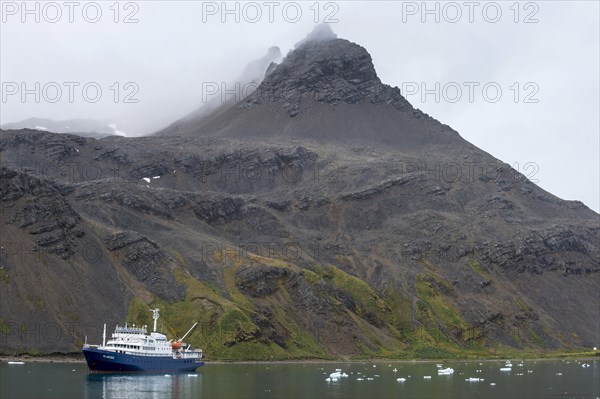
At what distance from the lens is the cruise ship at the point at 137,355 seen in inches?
5763

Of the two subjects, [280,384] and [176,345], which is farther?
[176,345]

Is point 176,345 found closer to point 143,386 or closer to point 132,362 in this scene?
point 132,362

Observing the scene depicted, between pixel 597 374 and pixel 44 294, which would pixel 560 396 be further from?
pixel 44 294

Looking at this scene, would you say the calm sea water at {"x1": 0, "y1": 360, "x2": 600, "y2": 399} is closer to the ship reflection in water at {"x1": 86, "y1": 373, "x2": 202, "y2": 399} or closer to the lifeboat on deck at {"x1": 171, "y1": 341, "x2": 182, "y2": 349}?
the ship reflection in water at {"x1": 86, "y1": 373, "x2": 202, "y2": 399}

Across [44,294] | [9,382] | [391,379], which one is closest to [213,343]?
[44,294]

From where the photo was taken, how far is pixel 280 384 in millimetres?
125188

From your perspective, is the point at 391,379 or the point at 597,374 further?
the point at 597,374

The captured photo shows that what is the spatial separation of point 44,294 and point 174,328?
102ft

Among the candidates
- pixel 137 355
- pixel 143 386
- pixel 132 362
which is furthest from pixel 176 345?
pixel 143 386

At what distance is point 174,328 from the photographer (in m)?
197

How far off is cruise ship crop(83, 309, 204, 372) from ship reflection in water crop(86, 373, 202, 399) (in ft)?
9.47

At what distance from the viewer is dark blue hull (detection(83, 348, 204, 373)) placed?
145625 millimetres

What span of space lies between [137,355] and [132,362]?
1.55m

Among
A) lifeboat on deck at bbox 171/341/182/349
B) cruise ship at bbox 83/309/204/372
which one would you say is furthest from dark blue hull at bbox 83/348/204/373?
lifeboat on deck at bbox 171/341/182/349
